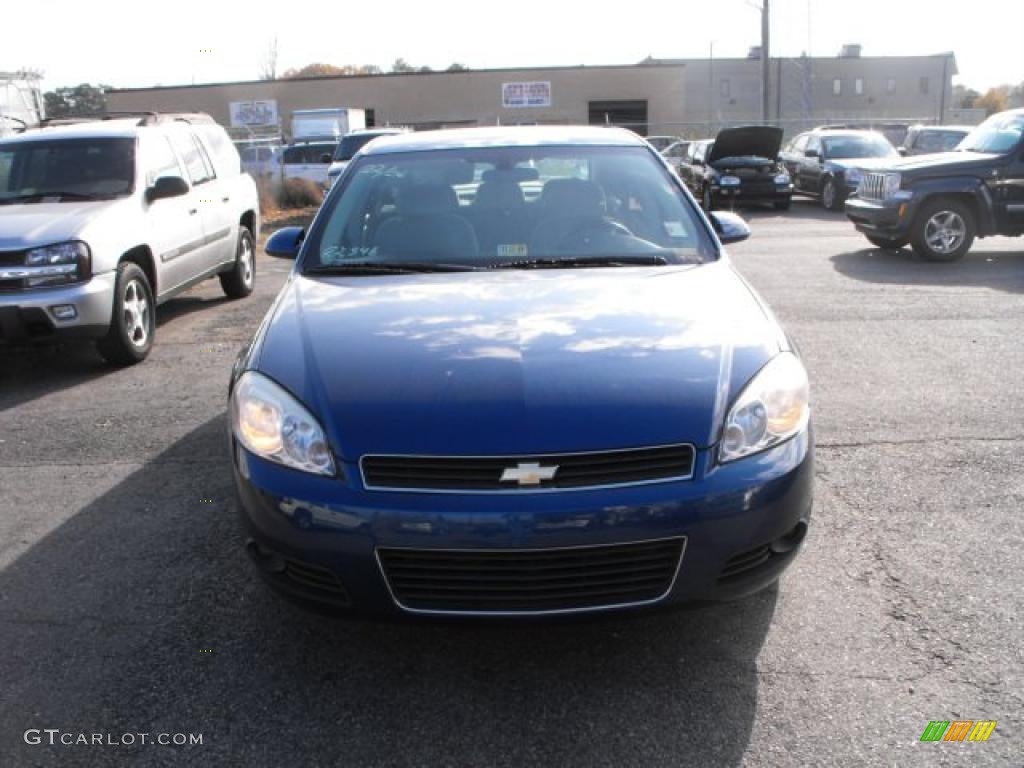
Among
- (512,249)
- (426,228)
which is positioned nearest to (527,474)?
(512,249)

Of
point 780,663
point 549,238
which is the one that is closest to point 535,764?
point 780,663

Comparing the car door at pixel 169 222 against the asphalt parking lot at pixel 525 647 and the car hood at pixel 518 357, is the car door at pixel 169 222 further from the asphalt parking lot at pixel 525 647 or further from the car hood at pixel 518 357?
the car hood at pixel 518 357

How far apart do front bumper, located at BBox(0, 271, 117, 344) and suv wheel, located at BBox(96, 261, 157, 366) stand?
0.60 ft

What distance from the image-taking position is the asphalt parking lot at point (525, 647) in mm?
2693

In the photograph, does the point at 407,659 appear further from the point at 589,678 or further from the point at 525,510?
the point at 525,510

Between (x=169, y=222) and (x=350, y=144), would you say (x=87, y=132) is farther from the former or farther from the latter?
(x=350, y=144)

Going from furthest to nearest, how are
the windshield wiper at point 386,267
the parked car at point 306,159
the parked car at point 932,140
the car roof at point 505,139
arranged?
1. the parked car at point 306,159
2. the parked car at point 932,140
3. the car roof at point 505,139
4. the windshield wiper at point 386,267

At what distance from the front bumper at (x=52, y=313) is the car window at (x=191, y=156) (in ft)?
7.59

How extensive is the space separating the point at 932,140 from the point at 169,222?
17576 mm

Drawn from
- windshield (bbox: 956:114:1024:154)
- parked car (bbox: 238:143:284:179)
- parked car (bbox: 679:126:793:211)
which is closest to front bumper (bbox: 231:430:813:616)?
windshield (bbox: 956:114:1024:154)

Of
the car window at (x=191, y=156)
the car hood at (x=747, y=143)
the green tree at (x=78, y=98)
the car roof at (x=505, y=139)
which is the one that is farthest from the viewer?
the green tree at (x=78, y=98)

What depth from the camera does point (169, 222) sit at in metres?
7.95

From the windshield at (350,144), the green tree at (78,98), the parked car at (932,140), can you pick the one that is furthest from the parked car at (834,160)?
the green tree at (78,98)

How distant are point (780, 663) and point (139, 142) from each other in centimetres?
694
